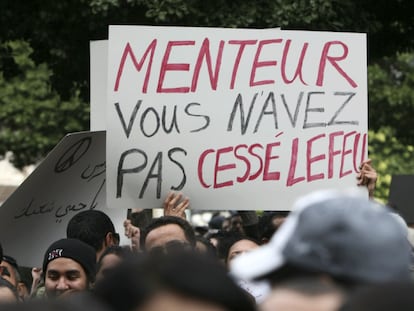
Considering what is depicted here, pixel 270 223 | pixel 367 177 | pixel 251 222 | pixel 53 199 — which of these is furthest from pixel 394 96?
pixel 367 177

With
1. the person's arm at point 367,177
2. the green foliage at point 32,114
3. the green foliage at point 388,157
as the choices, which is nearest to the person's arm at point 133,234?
the person's arm at point 367,177

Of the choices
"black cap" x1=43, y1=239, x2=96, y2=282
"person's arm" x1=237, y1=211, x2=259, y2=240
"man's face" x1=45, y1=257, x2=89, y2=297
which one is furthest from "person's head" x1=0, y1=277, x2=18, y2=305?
"person's arm" x1=237, y1=211, x2=259, y2=240

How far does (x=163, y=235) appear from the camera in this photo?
6793 millimetres

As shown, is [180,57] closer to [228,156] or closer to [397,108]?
[228,156]

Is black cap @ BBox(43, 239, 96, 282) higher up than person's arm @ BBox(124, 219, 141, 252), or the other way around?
black cap @ BBox(43, 239, 96, 282)

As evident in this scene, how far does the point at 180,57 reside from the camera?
25.9ft

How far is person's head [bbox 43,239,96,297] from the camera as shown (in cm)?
685

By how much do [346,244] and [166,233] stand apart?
426 cm

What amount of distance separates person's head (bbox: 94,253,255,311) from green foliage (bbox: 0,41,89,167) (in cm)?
2332

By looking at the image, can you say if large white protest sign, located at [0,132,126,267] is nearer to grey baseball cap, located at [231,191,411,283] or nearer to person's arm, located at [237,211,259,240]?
person's arm, located at [237,211,259,240]

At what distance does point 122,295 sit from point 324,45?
18.2 ft

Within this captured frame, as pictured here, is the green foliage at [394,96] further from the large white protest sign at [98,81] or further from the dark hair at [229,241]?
the dark hair at [229,241]

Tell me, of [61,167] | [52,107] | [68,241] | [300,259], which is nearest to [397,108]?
[52,107]

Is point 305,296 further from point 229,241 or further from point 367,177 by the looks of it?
point 229,241
